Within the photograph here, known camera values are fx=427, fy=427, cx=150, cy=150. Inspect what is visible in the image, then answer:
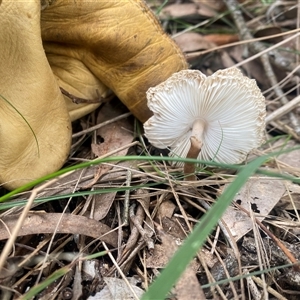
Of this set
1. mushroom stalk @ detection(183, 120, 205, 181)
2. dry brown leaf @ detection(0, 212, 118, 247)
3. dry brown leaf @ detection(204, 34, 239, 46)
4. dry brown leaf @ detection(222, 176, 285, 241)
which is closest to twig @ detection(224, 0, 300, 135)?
dry brown leaf @ detection(204, 34, 239, 46)

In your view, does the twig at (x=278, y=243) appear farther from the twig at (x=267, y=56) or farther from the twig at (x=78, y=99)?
A: the twig at (x=78, y=99)

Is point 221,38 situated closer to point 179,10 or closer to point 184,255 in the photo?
point 179,10

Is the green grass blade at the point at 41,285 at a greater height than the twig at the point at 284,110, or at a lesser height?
lesser

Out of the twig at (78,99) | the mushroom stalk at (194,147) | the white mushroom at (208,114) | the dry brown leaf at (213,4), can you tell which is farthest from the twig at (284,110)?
the dry brown leaf at (213,4)

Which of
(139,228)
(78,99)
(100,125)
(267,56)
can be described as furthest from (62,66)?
(267,56)

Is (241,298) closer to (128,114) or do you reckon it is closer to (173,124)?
(173,124)

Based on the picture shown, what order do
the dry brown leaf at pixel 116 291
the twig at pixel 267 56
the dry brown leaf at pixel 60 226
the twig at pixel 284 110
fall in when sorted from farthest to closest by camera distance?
the twig at pixel 267 56
the twig at pixel 284 110
the dry brown leaf at pixel 60 226
the dry brown leaf at pixel 116 291

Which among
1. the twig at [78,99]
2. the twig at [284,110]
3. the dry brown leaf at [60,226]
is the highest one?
the twig at [284,110]
